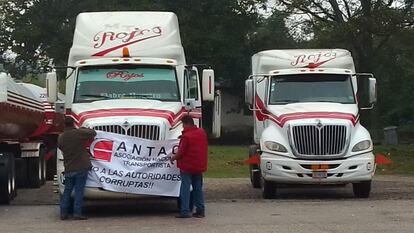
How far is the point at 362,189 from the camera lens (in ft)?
57.3

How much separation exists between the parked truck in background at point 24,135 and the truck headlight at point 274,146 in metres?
4.25

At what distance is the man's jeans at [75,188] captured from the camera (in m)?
13.6

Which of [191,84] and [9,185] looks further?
[9,185]

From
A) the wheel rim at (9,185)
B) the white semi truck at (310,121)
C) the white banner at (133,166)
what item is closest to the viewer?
Answer: the white banner at (133,166)

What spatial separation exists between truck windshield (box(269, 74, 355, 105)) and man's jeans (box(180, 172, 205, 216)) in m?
4.63

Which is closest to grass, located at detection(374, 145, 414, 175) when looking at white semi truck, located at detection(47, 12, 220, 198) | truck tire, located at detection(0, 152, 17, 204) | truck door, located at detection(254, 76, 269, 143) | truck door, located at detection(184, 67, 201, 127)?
truck door, located at detection(254, 76, 269, 143)

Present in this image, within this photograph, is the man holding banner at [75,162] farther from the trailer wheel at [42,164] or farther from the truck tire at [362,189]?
the trailer wheel at [42,164]

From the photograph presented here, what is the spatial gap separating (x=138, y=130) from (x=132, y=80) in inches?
55.3

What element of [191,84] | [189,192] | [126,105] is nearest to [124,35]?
[191,84]

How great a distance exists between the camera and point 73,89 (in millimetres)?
15133

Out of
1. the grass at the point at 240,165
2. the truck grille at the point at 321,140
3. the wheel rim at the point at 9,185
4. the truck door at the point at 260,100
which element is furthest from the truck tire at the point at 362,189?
the grass at the point at 240,165

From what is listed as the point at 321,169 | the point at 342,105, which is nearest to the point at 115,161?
the point at 321,169

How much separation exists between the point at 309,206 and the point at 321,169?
118 centimetres

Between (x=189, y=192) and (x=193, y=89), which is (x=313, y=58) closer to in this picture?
(x=193, y=89)
